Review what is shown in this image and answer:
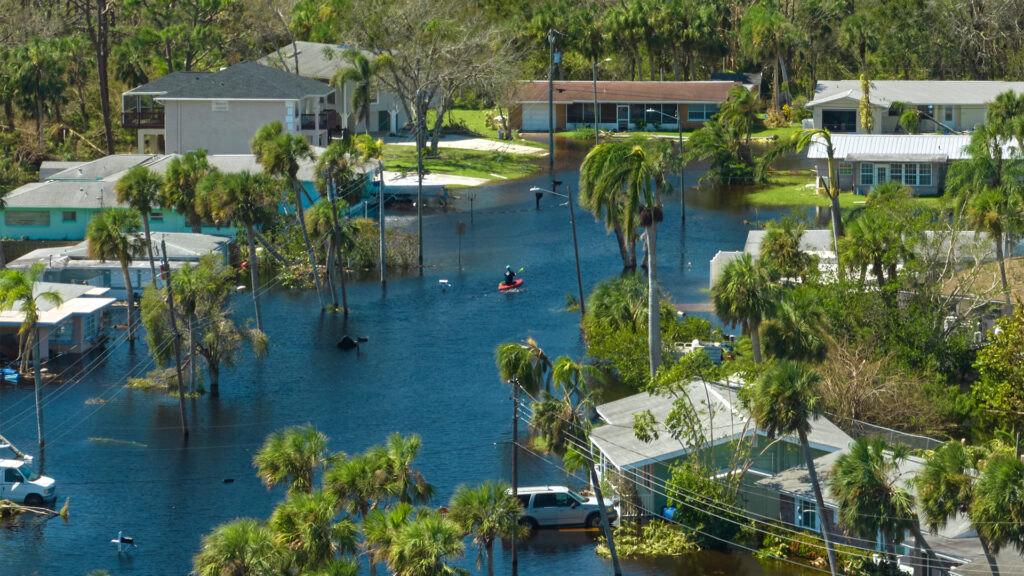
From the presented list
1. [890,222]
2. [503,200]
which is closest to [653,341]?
[890,222]

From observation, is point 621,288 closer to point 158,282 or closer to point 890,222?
point 890,222

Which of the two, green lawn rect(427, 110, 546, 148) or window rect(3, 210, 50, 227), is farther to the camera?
green lawn rect(427, 110, 546, 148)

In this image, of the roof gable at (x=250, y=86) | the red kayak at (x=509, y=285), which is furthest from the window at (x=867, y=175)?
the roof gable at (x=250, y=86)

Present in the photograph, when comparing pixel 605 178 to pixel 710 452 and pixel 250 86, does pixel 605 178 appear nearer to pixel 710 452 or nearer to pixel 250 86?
pixel 710 452

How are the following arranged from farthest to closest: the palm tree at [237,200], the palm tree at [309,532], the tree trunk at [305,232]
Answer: the tree trunk at [305,232] < the palm tree at [237,200] < the palm tree at [309,532]

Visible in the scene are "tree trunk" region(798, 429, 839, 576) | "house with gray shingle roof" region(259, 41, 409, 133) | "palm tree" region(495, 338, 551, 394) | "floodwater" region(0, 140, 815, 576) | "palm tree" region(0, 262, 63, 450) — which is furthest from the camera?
"house with gray shingle roof" region(259, 41, 409, 133)

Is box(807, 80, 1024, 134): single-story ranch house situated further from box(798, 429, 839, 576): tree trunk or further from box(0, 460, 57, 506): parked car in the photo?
box(0, 460, 57, 506): parked car

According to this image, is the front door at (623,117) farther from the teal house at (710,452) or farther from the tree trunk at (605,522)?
the tree trunk at (605,522)

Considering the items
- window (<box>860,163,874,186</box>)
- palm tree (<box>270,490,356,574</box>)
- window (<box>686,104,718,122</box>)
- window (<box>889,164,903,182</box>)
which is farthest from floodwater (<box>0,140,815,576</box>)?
window (<box>686,104,718,122</box>)
